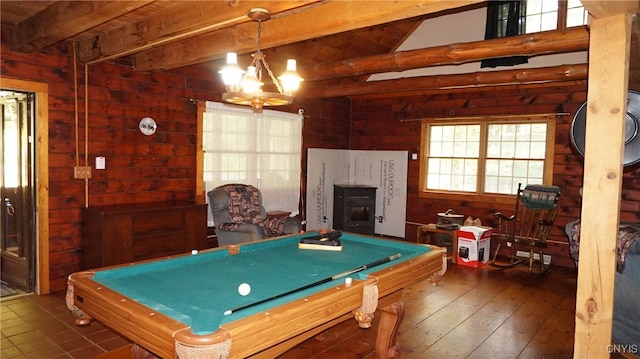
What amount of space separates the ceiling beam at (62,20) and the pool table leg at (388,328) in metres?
2.61

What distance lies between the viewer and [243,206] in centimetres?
525

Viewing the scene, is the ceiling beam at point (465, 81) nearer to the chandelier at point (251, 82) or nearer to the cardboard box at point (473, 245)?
the cardboard box at point (473, 245)

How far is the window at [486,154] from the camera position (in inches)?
247

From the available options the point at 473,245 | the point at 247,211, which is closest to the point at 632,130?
the point at 473,245

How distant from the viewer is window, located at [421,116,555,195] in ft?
20.6

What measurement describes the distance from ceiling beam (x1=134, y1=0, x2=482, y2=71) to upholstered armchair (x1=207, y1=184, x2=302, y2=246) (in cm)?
164

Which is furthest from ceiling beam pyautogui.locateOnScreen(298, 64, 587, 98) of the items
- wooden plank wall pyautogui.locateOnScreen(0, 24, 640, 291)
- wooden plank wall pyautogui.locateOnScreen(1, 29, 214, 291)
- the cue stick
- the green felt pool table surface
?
the cue stick

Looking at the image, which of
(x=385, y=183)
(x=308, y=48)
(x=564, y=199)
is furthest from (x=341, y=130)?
(x=564, y=199)

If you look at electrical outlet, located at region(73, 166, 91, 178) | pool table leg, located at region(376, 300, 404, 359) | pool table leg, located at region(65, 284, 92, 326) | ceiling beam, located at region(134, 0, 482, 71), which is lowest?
pool table leg, located at region(376, 300, 404, 359)

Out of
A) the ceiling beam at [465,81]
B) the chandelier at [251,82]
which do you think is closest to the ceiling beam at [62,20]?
the chandelier at [251,82]

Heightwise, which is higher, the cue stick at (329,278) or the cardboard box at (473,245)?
the cue stick at (329,278)

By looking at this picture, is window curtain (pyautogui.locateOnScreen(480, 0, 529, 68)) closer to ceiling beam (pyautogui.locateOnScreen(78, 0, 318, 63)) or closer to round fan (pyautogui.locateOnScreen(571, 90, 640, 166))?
round fan (pyautogui.locateOnScreen(571, 90, 640, 166))

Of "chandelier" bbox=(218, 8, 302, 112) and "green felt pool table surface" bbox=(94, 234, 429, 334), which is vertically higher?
"chandelier" bbox=(218, 8, 302, 112)

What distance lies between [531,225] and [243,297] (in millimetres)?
4945
